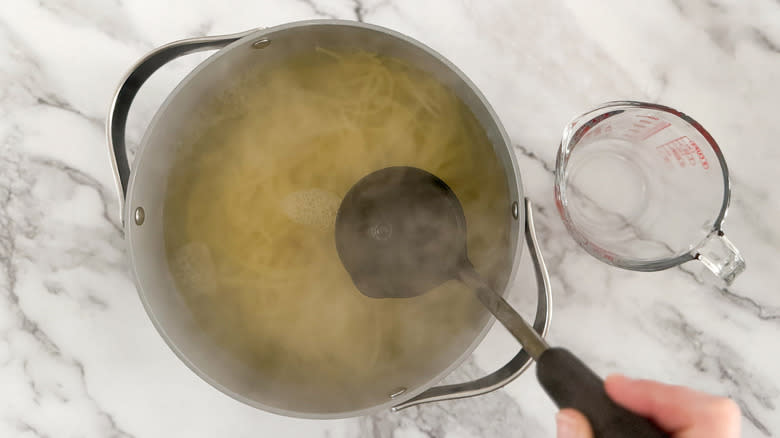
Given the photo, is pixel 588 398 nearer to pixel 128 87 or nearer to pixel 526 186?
pixel 526 186

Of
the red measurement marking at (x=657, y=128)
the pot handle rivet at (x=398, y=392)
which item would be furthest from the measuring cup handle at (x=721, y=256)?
the pot handle rivet at (x=398, y=392)

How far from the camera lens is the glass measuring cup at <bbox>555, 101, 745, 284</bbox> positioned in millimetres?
697

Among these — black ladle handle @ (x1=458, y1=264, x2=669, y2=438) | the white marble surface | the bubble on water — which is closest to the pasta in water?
the bubble on water

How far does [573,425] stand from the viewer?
43 cm

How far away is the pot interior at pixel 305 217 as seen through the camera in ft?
2.28

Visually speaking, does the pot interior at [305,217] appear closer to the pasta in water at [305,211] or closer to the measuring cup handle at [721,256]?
the pasta in water at [305,211]

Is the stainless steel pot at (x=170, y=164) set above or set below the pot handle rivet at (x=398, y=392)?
above

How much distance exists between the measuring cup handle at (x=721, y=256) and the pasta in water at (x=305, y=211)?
0.88 ft

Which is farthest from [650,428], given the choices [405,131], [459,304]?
[405,131]

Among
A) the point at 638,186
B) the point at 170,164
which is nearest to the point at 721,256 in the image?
the point at 638,186

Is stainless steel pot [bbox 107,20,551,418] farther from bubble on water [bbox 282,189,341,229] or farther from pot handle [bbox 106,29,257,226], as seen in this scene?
bubble on water [bbox 282,189,341,229]

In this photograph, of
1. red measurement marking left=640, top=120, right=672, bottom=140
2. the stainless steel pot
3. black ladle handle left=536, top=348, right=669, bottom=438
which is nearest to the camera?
black ladle handle left=536, top=348, right=669, bottom=438

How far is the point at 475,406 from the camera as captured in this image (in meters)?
0.78

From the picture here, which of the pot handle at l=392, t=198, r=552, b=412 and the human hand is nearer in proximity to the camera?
the human hand
